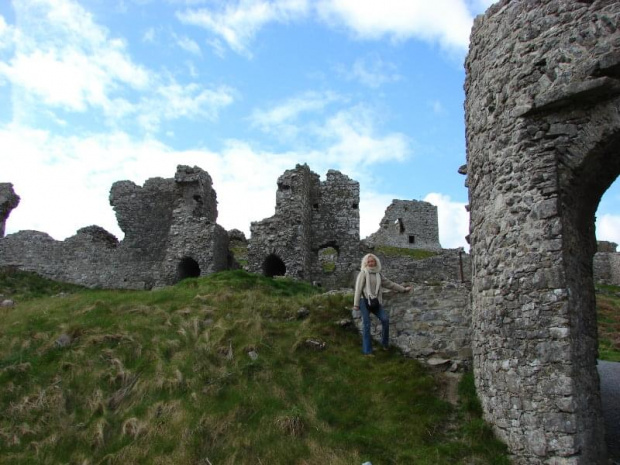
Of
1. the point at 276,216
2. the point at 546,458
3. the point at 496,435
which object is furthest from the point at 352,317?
the point at 276,216

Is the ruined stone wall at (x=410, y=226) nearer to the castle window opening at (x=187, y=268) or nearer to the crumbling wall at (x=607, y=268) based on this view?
the crumbling wall at (x=607, y=268)

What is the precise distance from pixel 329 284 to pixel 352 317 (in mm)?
10339

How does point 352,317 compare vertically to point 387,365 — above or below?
above

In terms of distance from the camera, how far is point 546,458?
734 centimetres

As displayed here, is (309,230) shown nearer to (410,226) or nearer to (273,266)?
(273,266)

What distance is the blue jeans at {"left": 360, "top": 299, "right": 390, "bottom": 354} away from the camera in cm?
1201

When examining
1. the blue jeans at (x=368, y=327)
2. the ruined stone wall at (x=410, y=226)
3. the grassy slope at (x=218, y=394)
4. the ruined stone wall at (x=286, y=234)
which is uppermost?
the ruined stone wall at (x=410, y=226)

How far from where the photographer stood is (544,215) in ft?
25.7

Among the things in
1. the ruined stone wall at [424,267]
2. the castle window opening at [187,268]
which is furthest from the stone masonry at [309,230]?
the castle window opening at [187,268]

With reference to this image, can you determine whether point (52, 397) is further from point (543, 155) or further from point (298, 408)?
point (543, 155)

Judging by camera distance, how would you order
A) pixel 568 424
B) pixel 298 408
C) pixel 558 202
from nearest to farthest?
pixel 568 424 → pixel 558 202 → pixel 298 408

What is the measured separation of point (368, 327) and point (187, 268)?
49.9 ft

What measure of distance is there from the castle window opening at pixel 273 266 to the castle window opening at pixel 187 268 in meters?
3.87

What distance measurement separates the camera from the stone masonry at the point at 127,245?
2684 centimetres
